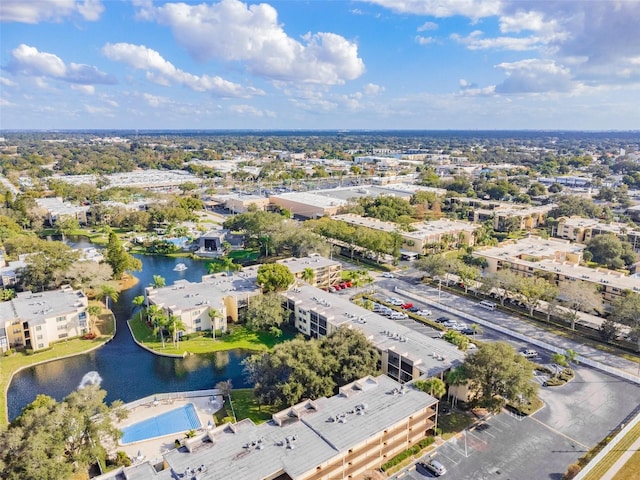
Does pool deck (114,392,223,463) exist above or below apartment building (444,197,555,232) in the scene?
below

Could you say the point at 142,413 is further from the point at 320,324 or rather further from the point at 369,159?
the point at 369,159

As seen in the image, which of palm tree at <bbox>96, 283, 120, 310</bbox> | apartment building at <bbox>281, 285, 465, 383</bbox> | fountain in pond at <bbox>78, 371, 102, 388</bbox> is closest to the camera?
apartment building at <bbox>281, 285, 465, 383</bbox>

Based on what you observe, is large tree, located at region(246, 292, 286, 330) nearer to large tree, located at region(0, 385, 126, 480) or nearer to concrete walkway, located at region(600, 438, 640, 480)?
large tree, located at region(0, 385, 126, 480)

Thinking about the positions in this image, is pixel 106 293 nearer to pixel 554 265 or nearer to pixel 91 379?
pixel 91 379

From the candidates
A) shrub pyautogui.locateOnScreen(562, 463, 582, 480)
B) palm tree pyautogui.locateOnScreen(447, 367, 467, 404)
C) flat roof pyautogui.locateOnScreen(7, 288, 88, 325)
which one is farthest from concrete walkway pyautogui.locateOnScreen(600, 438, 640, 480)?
flat roof pyautogui.locateOnScreen(7, 288, 88, 325)

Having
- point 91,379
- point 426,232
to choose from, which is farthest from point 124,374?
point 426,232
